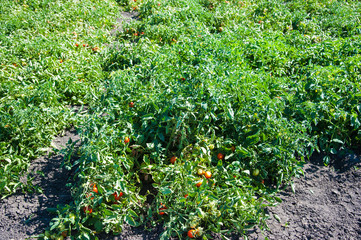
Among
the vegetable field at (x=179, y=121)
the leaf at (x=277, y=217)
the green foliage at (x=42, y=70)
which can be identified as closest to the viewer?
the vegetable field at (x=179, y=121)

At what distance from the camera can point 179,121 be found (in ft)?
10.0

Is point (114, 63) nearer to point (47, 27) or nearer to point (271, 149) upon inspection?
point (47, 27)

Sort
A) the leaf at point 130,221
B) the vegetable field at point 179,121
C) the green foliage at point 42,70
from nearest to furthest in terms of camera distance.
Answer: the leaf at point 130,221, the vegetable field at point 179,121, the green foliage at point 42,70

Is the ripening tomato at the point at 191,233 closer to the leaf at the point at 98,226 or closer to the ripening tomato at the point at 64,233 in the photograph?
the leaf at the point at 98,226

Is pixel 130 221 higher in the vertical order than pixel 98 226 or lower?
higher

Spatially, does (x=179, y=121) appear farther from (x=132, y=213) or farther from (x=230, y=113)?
(x=132, y=213)

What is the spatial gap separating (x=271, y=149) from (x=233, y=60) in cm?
158

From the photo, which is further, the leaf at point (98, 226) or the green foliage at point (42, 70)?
the green foliage at point (42, 70)

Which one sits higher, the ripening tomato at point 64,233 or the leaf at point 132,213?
the leaf at point 132,213

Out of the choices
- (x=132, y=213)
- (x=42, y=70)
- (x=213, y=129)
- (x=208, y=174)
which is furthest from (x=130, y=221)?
(x=42, y=70)

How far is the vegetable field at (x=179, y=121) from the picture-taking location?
278cm

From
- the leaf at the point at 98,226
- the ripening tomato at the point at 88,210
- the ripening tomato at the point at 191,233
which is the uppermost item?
the ripening tomato at the point at 191,233

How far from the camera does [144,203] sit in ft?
9.97

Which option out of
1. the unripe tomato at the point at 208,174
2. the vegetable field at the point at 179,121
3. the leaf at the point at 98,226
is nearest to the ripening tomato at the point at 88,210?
the vegetable field at the point at 179,121
